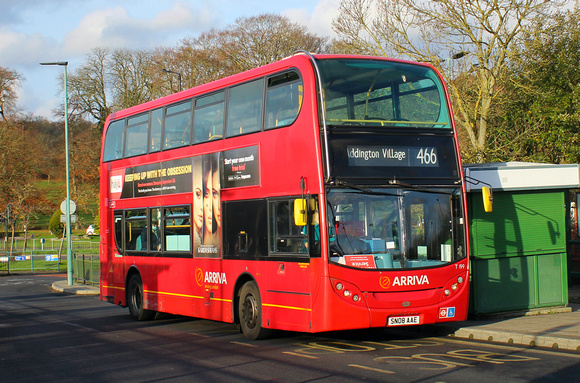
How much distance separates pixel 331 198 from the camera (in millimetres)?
10797

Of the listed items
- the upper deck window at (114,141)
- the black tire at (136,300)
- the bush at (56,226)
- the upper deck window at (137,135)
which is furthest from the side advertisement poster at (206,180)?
the bush at (56,226)

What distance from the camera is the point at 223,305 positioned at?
13492 mm

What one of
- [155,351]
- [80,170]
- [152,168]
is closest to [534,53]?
[152,168]

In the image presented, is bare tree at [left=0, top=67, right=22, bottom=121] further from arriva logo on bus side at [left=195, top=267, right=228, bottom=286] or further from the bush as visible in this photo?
arriva logo on bus side at [left=195, top=267, right=228, bottom=286]

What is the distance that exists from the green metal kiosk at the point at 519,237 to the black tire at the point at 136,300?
7.79m

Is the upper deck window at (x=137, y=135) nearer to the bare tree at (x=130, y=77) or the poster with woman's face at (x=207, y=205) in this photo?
the poster with woman's face at (x=207, y=205)

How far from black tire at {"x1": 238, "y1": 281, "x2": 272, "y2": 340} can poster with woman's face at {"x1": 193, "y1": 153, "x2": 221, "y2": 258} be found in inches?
50.9

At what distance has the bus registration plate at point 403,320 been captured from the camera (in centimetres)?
1092

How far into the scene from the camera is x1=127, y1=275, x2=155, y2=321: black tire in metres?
17.2

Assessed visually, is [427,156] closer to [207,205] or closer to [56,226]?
[207,205]

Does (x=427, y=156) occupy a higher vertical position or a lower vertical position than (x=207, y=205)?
higher

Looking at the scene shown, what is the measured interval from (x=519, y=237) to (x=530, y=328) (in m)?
2.80

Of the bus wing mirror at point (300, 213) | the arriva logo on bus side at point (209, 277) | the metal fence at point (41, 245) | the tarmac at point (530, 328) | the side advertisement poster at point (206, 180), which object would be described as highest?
the side advertisement poster at point (206, 180)

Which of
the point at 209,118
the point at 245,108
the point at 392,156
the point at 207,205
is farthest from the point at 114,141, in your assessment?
the point at 392,156
